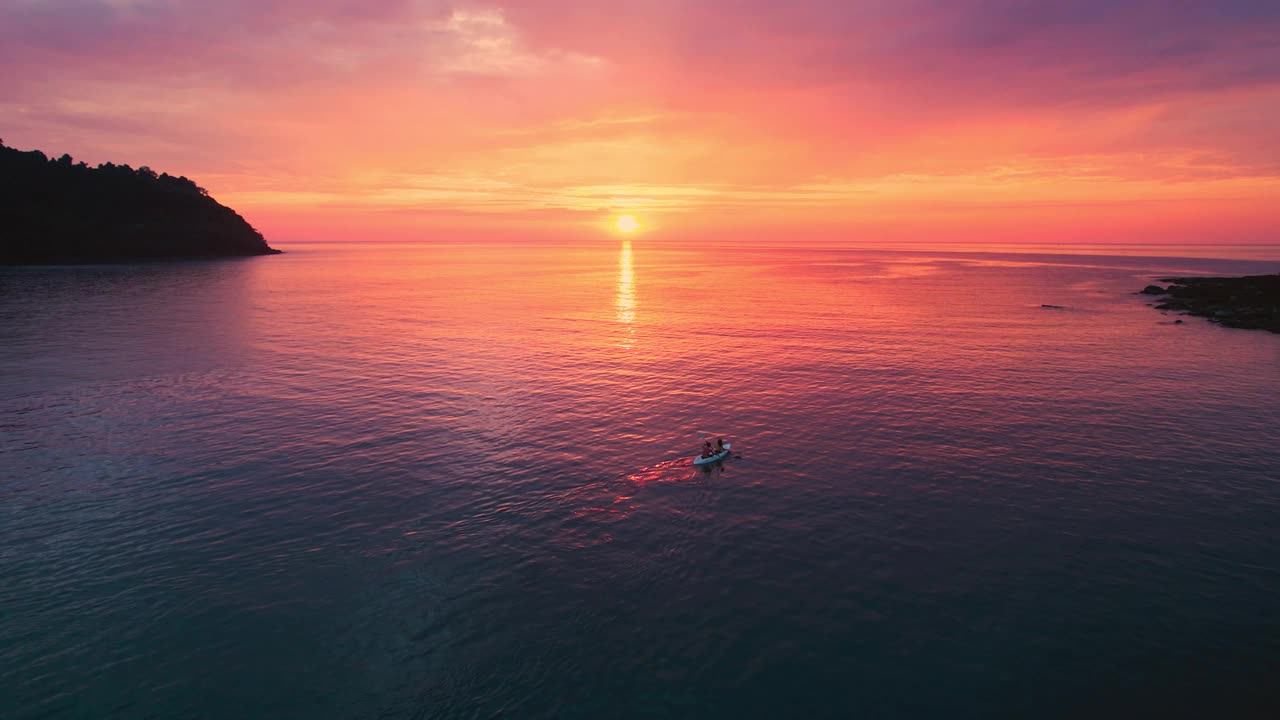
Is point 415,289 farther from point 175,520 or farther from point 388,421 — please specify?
point 175,520

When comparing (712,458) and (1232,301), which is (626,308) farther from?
(1232,301)

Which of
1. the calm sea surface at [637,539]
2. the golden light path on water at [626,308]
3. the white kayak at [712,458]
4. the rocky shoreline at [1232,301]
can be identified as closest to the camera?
the calm sea surface at [637,539]

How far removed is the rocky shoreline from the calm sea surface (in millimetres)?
35299

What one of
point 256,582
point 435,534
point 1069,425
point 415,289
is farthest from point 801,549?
point 415,289

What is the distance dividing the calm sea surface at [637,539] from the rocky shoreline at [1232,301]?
116ft

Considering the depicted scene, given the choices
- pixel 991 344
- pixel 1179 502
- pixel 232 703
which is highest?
pixel 991 344

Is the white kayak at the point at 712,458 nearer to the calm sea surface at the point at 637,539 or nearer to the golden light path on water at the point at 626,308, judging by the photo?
the calm sea surface at the point at 637,539

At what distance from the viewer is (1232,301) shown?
96688 millimetres

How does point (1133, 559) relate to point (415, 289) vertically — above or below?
below

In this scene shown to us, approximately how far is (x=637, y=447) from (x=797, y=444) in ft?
34.7

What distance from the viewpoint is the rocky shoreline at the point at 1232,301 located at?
83000 millimetres

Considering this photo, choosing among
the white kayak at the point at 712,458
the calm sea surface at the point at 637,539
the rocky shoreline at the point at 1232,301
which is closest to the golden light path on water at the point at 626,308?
the calm sea surface at the point at 637,539

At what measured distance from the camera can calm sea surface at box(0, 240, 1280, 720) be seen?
1872 cm

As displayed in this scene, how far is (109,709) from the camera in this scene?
1756 centimetres
